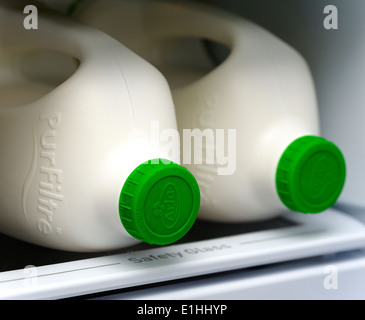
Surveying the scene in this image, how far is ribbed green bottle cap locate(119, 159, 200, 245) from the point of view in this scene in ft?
1.82

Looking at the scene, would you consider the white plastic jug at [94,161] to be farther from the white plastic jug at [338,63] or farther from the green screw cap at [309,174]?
the white plastic jug at [338,63]

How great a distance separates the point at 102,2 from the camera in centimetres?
81

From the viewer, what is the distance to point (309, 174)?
0.67 m

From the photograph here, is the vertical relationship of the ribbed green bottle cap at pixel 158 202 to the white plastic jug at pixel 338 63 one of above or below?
below

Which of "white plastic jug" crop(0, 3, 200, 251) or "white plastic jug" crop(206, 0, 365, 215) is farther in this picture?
"white plastic jug" crop(206, 0, 365, 215)

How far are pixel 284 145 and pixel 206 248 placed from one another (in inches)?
6.2

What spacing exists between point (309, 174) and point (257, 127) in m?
0.09

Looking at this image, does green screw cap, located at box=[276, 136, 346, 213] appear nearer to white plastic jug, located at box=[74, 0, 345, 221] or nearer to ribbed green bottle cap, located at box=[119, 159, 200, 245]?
white plastic jug, located at box=[74, 0, 345, 221]

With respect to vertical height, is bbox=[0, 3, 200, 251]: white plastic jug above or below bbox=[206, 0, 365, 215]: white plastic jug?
below

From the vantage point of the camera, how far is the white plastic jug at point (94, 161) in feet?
1.87

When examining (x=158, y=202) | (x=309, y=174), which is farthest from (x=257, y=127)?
(x=158, y=202)

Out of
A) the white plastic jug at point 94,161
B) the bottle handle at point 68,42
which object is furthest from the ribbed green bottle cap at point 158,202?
the bottle handle at point 68,42

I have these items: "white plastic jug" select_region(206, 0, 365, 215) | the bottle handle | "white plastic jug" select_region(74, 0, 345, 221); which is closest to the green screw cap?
"white plastic jug" select_region(74, 0, 345, 221)

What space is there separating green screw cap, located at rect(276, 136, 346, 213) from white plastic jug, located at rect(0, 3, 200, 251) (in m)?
0.13
